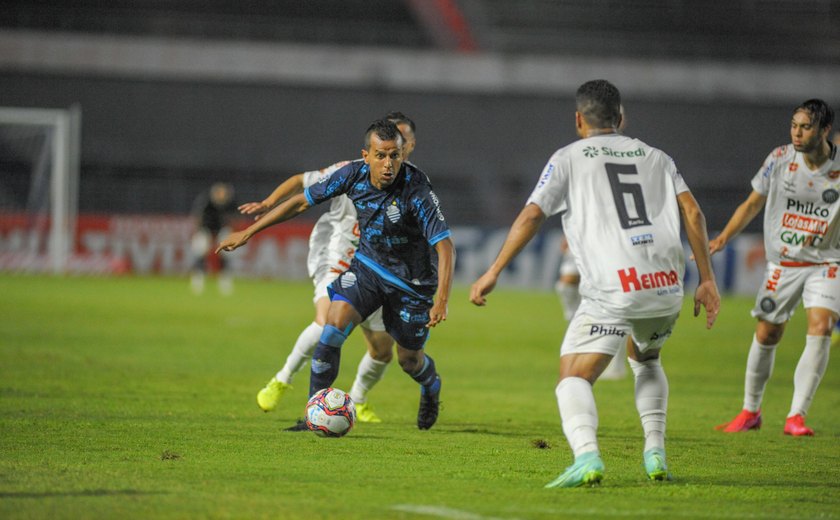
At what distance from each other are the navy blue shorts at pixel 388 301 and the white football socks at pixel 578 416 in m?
2.23

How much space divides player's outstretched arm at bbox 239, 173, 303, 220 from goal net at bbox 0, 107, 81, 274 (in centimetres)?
2363

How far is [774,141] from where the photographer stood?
133 ft

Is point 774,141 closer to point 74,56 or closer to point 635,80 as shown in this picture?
point 635,80

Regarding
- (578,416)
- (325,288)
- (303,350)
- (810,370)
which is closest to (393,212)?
(325,288)

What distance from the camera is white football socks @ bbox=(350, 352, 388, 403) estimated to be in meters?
9.46

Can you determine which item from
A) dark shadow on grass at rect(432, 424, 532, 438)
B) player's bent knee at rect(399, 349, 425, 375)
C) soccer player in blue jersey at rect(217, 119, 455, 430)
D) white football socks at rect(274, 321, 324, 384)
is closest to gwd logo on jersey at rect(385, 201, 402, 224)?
soccer player in blue jersey at rect(217, 119, 455, 430)

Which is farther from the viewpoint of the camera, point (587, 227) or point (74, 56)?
point (74, 56)

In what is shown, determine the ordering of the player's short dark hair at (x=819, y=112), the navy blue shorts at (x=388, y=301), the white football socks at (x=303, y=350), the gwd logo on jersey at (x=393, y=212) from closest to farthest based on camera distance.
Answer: the gwd logo on jersey at (x=393, y=212) < the navy blue shorts at (x=388, y=301) < the player's short dark hair at (x=819, y=112) < the white football socks at (x=303, y=350)

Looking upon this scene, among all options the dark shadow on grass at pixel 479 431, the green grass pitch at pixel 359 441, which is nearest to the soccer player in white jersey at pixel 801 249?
the green grass pitch at pixel 359 441

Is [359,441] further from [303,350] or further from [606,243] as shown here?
[606,243]

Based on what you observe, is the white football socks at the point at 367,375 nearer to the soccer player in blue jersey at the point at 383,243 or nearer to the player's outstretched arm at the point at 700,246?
the soccer player in blue jersey at the point at 383,243

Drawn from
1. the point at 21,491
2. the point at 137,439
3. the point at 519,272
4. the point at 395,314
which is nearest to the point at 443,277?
the point at 395,314

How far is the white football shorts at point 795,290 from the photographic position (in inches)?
360

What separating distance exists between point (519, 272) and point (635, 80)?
1019 cm
